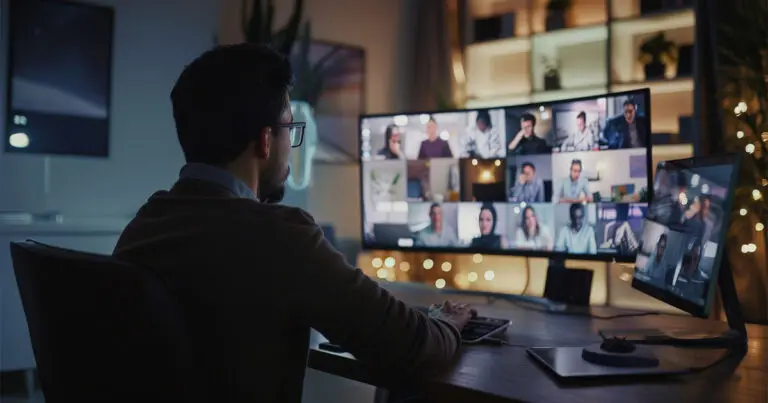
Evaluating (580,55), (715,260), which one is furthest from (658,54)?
(715,260)

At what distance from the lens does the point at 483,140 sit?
2.19 metres

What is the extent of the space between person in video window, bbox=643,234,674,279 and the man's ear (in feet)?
2.89

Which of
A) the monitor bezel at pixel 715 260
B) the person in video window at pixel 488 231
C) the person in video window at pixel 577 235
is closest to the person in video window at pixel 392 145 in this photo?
the person in video window at pixel 488 231

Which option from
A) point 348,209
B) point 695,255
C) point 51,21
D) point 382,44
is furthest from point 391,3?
point 695,255

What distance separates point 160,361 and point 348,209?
3.40 m

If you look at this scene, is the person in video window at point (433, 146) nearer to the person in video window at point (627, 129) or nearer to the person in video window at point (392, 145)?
the person in video window at point (392, 145)

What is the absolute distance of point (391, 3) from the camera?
4633mm

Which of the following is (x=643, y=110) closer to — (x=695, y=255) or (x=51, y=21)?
(x=695, y=255)

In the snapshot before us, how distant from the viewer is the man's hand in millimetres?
1426

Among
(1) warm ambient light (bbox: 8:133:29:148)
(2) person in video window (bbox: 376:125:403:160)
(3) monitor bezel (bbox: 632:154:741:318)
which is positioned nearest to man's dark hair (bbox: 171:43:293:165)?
(3) monitor bezel (bbox: 632:154:741:318)

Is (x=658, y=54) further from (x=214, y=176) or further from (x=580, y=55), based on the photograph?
(x=214, y=176)

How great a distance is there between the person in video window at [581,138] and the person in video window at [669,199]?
1.08 ft

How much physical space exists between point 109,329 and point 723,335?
1.18 m

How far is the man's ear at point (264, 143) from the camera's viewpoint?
3.96ft
